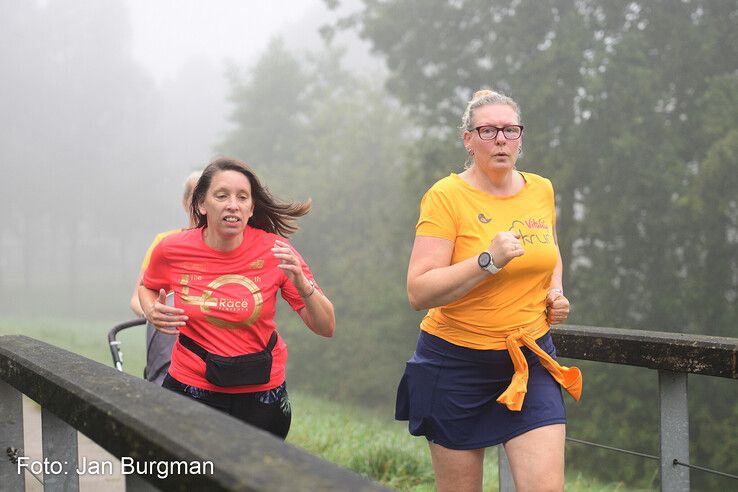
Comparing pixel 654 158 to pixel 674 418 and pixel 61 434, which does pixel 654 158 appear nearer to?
pixel 674 418

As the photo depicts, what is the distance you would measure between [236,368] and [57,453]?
2.35ft

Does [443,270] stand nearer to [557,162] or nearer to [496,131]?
[496,131]

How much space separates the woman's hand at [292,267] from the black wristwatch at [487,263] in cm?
67

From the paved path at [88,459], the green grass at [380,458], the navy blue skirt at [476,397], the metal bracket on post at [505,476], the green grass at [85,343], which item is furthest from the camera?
the green grass at [85,343]

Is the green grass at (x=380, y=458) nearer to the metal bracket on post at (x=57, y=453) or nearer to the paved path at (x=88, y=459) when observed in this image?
the paved path at (x=88, y=459)

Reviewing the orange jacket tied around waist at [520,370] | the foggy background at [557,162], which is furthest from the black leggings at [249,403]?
the foggy background at [557,162]

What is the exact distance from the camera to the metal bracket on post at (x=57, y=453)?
103 inches

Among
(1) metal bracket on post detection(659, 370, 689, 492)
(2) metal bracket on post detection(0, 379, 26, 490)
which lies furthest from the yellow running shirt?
(2) metal bracket on post detection(0, 379, 26, 490)

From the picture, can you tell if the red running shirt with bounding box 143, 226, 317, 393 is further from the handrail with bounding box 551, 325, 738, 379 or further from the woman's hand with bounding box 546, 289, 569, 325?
the handrail with bounding box 551, 325, 738, 379

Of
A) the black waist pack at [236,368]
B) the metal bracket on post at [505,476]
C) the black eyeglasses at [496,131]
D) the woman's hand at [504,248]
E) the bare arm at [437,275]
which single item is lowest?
the metal bracket on post at [505,476]

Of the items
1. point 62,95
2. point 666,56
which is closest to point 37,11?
point 62,95

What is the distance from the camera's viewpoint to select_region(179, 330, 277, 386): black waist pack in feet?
10.3

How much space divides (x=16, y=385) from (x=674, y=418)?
7.12ft

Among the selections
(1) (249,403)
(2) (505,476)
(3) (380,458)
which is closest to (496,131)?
(1) (249,403)
